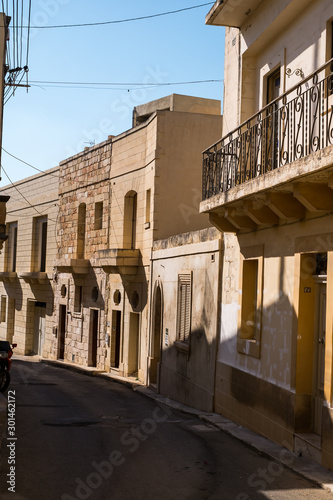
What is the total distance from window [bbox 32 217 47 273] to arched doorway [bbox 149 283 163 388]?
44.1ft

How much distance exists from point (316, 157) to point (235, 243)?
494 cm

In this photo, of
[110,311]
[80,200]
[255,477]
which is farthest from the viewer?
[80,200]

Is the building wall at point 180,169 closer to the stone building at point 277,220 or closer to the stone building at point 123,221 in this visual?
the stone building at point 123,221

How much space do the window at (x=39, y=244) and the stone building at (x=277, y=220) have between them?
19.3m

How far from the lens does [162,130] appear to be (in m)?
19.6

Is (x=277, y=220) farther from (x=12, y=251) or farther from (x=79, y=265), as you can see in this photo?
(x=12, y=251)

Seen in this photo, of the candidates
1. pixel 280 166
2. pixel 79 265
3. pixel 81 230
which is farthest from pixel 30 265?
pixel 280 166

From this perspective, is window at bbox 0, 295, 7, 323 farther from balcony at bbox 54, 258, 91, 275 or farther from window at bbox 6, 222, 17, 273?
balcony at bbox 54, 258, 91, 275

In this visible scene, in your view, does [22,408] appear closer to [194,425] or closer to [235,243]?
[194,425]

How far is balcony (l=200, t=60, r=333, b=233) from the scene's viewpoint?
8.27m

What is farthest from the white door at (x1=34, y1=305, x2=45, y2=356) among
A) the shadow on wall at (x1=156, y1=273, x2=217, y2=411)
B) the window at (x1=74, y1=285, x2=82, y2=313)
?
the shadow on wall at (x1=156, y1=273, x2=217, y2=411)

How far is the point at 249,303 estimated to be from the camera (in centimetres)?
1199

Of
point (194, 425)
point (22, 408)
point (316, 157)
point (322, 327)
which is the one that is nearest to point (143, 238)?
point (22, 408)

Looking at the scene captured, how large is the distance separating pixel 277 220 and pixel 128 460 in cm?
418
